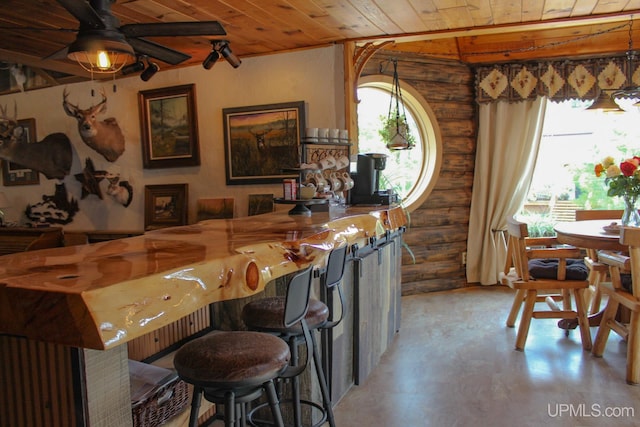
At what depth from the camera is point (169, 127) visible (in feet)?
14.1

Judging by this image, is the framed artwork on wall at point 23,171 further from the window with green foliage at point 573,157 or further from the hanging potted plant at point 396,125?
the window with green foliage at point 573,157

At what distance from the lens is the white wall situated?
12.5ft

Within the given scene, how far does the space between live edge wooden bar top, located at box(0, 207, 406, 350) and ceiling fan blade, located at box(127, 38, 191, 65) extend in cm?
121

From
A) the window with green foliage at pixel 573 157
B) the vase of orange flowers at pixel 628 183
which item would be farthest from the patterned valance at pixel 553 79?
the vase of orange flowers at pixel 628 183

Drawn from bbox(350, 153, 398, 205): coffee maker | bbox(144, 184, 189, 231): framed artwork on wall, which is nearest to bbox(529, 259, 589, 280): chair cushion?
bbox(350, 153, 398, 205): coffee maker

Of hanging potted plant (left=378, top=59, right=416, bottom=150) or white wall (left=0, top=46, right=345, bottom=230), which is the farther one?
hanging potted plant (left=378, top=59, right=416, bottom=150)

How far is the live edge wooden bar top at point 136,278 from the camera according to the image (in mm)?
1019

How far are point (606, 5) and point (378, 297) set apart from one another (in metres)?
2.55

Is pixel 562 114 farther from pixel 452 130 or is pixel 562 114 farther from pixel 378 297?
pixel 378 297

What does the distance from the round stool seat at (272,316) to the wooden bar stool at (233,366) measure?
0.88ft

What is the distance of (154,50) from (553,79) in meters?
3.99

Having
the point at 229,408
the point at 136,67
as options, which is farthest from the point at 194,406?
the point at 136,67

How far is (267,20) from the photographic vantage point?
318cm
